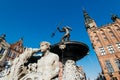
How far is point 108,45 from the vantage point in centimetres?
3203

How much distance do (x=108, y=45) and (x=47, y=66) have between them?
32.0 meters

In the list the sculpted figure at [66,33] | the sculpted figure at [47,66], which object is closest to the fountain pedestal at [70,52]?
the sculpted figure at [66,33]

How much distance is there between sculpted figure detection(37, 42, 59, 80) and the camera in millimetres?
2497

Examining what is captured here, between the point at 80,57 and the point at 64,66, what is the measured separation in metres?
0.95

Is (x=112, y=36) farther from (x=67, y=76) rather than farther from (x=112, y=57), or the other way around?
(x=67, y=76)

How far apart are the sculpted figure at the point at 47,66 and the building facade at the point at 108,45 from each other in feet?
87.7

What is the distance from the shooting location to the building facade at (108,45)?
27673 mm

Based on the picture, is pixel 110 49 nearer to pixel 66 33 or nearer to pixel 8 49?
pixel 8 49

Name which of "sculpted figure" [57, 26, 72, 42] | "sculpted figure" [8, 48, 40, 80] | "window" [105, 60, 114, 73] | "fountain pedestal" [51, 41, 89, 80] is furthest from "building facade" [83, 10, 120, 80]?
"sculpted figure" [8, 48, 40, 80]

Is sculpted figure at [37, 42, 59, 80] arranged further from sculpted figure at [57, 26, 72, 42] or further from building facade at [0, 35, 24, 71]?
building facade at [0, 35, 24, 71]

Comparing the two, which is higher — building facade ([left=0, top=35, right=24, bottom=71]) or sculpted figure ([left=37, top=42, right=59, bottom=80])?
building facade ([left=0, top=35, right=24, bottom=71])

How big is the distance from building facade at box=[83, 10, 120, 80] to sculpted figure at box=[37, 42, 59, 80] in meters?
26.7

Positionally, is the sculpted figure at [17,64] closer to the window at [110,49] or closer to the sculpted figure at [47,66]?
the sculpted figure at [47,66]

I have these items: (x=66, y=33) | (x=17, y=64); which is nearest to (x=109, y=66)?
(x=66, y=33)
